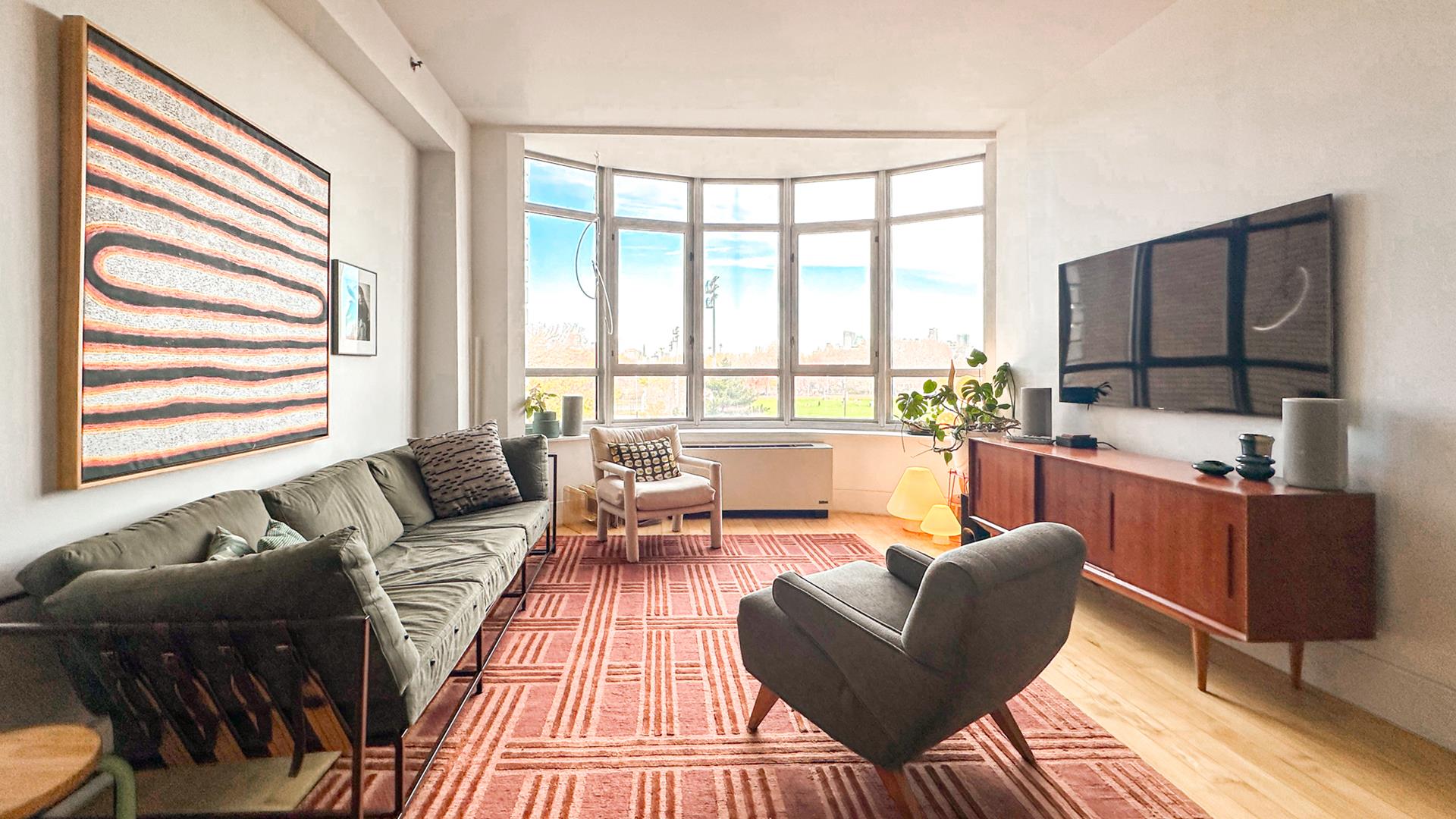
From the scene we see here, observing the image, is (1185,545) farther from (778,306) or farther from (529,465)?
(778,306)

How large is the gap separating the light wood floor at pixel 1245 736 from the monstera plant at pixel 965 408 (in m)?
1.72

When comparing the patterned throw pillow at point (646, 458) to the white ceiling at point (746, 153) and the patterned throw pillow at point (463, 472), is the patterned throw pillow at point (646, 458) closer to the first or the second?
the patterned throw pillow at point (463, 472)

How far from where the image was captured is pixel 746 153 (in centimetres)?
544

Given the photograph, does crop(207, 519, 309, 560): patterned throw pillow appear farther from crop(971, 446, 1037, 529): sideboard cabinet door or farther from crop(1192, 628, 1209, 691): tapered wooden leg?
crop(971, 446, 1037, 529): sideboard cabinet door

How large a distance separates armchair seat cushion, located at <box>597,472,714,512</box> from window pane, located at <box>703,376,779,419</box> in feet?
5.19

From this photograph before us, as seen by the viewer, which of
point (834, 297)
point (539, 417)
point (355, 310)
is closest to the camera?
point (355, 310)

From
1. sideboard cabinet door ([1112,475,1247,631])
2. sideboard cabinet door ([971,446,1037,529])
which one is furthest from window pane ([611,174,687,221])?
sideboard cabinet door ([1112,475,1247,631])

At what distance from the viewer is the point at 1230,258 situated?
2.84 meters

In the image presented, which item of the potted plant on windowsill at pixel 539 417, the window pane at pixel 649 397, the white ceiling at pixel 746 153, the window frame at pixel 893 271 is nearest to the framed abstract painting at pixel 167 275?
the potted plant on windowsill at pixel 539 417

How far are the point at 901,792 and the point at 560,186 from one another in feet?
16.8

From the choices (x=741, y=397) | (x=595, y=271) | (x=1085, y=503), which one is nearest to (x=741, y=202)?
(x=595, y=271)

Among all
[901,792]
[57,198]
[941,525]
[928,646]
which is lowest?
[901,792]

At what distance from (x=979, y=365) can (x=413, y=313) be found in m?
3.99

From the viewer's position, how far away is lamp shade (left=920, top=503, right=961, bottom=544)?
4812mm
